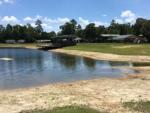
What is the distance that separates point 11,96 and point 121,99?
6.49m

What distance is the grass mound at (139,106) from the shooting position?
16.9 metres

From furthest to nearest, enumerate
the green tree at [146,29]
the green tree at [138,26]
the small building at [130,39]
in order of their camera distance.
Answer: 1. the green tree at [138,26]
2. the small building at [130,39]
3. the green tree at [146,29]

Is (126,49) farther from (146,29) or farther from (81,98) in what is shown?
(81,98)

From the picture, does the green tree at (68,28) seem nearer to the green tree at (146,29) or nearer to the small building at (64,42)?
the green tree at (146,29)

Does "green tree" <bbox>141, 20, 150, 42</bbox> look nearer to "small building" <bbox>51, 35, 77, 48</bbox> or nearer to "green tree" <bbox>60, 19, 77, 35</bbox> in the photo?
"small building" <bbox>51, 35, 77, 48</bbox>

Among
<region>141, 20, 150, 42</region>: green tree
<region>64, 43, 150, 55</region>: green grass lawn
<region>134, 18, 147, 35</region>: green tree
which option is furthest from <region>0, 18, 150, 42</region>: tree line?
<region>64, 43, 150, 55</region>: green grass lawn

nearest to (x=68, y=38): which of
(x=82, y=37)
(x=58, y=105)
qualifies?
(x=82, y=37)

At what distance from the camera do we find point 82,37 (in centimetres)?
17412

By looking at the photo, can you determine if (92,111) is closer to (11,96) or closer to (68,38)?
(11,96)

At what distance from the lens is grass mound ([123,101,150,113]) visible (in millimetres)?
16891

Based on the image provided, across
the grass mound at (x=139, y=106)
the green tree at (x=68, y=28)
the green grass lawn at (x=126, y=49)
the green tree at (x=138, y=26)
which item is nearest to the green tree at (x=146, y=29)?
the green tree at (x=138, y=26)

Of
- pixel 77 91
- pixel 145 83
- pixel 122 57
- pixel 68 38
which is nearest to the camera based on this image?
A: pixel 77 91

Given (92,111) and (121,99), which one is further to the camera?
(121,99)

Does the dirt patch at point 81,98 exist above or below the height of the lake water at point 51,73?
above
